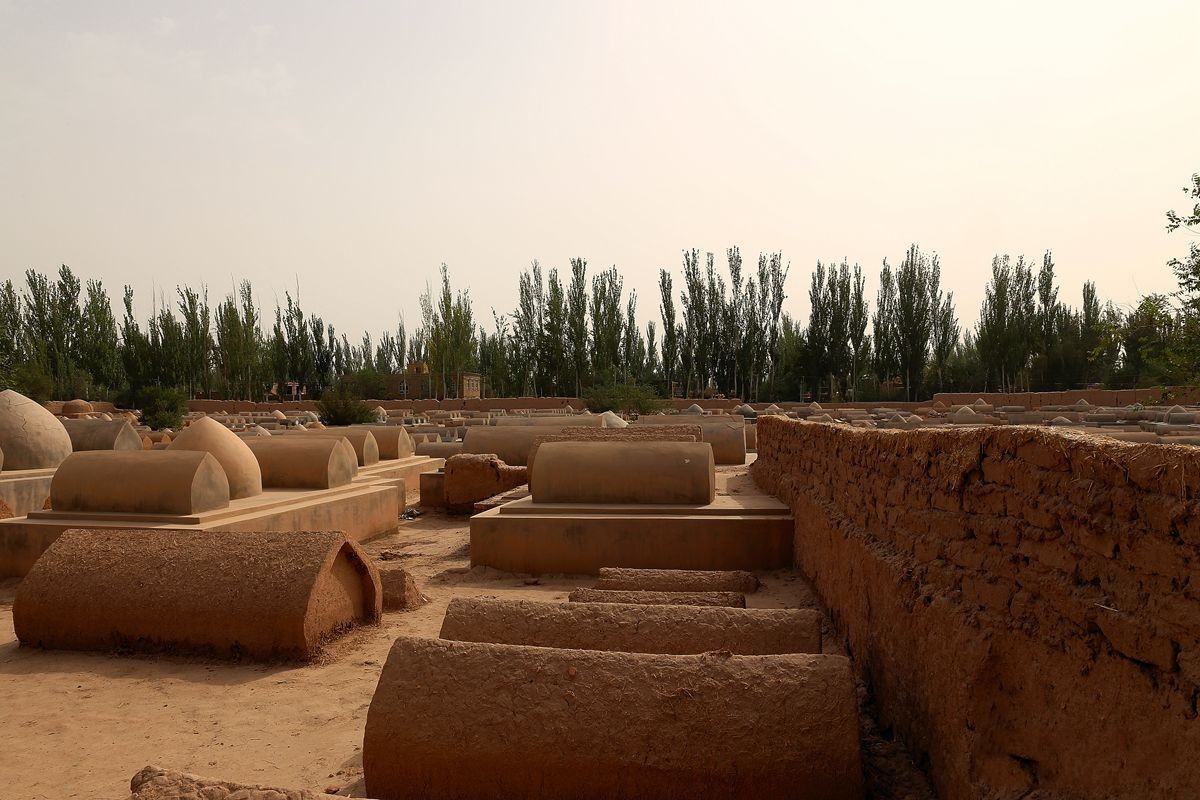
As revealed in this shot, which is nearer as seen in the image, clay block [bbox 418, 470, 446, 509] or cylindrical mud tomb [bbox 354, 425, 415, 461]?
clay block [bbox 418, 470, 446, 509]

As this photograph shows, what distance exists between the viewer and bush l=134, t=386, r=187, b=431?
27578 mm

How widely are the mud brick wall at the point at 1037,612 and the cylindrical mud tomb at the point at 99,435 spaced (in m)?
13.0

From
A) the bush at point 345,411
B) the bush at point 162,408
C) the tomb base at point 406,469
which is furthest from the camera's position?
the bush at point 162,408

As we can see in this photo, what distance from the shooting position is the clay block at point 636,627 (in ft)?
12.9

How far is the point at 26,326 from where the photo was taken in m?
47.7

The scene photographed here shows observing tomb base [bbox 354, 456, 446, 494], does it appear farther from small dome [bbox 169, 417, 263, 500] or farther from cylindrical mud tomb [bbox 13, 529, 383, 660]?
cylindrical mud tomb [bbox 13, 529, 383, 660]

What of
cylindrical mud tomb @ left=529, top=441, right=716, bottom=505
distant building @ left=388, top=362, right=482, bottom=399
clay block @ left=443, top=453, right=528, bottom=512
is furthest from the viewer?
distant building @ left=388, top=362, right=482, bottom=399

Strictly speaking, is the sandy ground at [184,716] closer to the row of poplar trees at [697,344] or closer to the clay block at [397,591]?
the clay block at [397,591]

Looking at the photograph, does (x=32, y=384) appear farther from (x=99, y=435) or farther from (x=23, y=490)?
(x=23, y=490)

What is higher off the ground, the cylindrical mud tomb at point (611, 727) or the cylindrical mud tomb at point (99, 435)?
the cylindrical mud tomb at point (99, 435)

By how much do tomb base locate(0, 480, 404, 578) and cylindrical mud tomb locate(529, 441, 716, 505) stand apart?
2234 millimetres

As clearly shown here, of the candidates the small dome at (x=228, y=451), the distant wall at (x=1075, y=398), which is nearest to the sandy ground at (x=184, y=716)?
the small dome at (x=228, y=451)

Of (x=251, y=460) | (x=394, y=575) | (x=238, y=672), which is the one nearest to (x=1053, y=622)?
(x=238, y=672)

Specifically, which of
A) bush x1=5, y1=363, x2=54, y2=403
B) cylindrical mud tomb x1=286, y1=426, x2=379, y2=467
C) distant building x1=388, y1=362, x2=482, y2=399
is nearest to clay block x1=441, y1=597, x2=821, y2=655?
cylindrical mud tomb x1=286, y1=426, x2=379, y2=467
